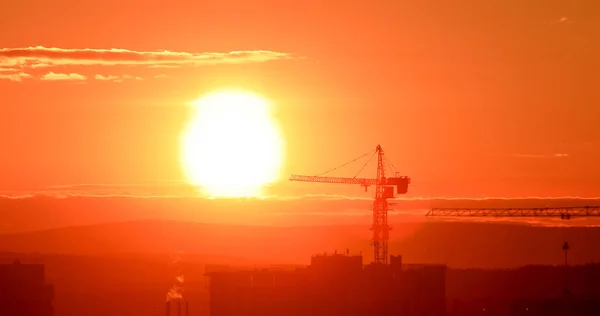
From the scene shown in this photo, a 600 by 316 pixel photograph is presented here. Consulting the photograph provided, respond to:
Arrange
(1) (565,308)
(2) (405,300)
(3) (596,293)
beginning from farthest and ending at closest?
(3) (596,293)
(2) (405,300)
(1) (565,308)

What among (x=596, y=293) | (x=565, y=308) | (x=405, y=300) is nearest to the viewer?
(x=565, y=308)

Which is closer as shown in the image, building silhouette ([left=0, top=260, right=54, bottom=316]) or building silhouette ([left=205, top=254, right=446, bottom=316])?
building silhouette ([left=205, top=254, right=446, bottom=316])

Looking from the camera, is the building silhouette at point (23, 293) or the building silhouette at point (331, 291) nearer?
the building silhouette at point (331, 291)

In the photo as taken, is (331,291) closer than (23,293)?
Yes

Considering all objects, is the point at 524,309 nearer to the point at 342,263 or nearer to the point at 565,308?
the point at 565,308

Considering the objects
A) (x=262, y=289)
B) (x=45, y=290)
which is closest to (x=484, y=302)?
(x=262, y=289)
